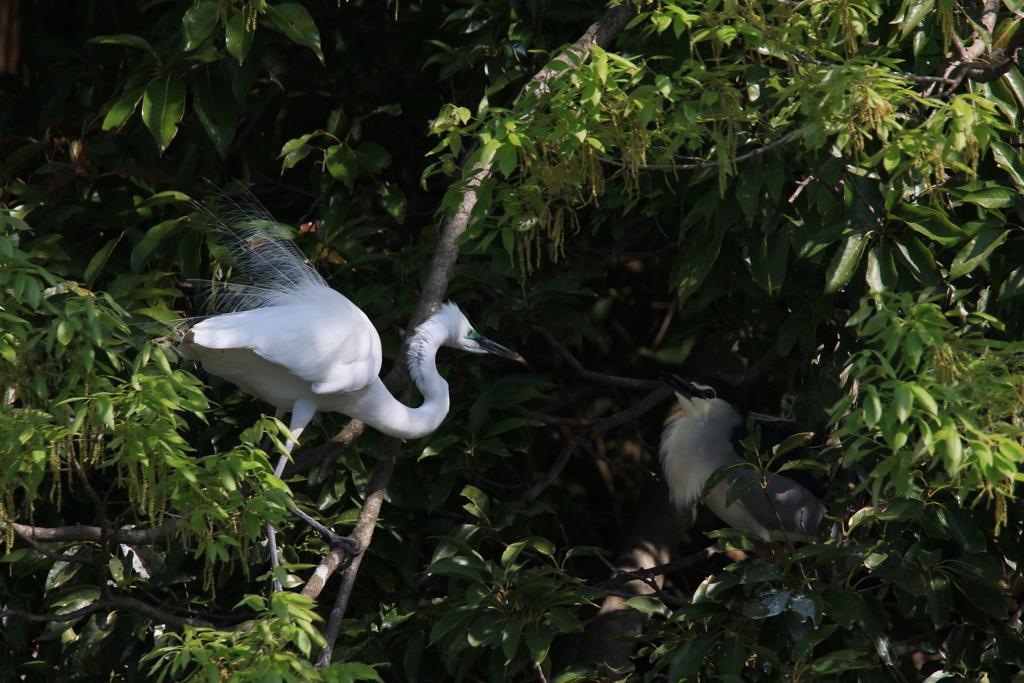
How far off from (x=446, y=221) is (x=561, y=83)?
0.80m

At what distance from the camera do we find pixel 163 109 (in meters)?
2.69

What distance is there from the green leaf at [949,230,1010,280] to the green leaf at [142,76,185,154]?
6.69 ft

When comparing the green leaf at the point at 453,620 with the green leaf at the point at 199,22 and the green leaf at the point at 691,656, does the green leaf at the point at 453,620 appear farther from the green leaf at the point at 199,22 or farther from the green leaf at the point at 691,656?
the green leaf at the point at 199,22

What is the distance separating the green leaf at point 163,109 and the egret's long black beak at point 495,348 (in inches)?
42.0

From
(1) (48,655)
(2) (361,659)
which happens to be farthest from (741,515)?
(1) (48,655)

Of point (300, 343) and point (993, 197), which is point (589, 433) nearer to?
point (300, 343)

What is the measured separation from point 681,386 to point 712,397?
0.39 ft

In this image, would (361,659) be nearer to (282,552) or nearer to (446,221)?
(282,552)

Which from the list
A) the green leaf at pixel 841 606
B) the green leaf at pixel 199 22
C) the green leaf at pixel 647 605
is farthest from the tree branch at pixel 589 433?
the green leaf at pixel 199 22

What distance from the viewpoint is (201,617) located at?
2.79 m

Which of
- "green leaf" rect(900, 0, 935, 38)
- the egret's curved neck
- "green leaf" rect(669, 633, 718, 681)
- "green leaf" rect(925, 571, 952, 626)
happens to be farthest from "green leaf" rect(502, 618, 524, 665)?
"green leaf" rect(900, 0, 935, 38)

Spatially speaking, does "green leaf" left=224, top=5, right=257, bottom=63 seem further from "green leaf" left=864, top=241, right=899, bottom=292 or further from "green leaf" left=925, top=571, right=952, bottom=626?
"green leaf" left=925, top=571, right=952, bottom=626

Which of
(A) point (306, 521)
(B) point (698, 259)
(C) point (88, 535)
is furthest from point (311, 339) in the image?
(B) point (698, 259)

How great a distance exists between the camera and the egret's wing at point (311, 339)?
2508 millimetres
